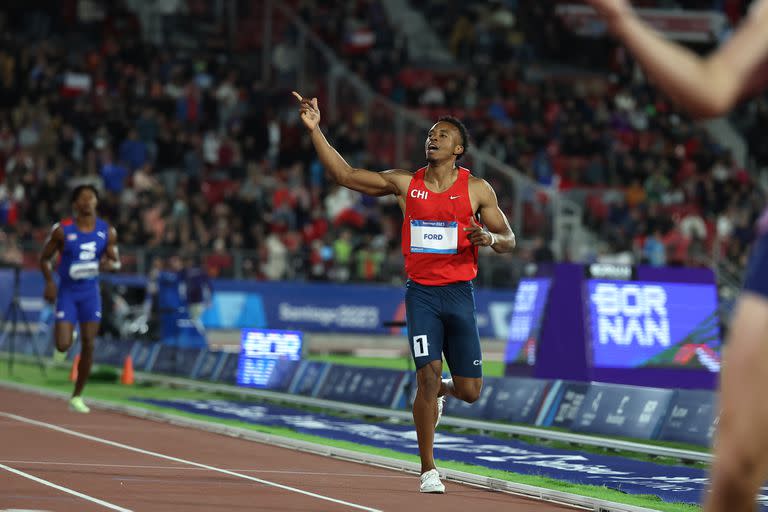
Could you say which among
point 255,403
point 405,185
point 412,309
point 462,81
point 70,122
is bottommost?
point 255,403

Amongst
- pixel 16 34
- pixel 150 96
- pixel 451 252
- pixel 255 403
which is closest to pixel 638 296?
pixel 255 403

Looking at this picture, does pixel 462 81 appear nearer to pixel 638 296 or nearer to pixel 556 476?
pixel 638 296

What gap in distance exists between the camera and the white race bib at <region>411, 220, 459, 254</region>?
1004cm

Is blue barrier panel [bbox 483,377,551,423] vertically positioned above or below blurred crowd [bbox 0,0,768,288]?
below

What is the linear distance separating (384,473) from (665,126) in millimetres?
31467

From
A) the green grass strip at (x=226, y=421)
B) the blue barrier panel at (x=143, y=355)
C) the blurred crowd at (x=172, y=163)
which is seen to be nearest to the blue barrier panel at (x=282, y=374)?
the green grass strip at (x=226, y=421)

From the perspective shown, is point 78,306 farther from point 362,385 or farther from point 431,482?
point 431,482

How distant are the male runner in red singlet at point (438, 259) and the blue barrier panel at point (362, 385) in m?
7.21

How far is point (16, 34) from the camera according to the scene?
35.7 m

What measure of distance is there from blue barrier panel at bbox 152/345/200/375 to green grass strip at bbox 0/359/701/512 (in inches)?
39.6

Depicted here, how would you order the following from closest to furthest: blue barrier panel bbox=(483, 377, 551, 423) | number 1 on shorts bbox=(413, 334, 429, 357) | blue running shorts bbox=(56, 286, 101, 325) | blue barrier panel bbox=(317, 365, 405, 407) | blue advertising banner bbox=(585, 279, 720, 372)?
1. number 1 on shorts bbox=(413, 334, 429, 357)
2. blue barrier panel bbox=(483, 377, 551, 423)
3. blue running shorts bbox=(56, 286, 101, 325)
4. blue barrier panel bbox=(317, 365, 405, 407)
5. blue advertising banner bbox=(585, 279, 720, 372)

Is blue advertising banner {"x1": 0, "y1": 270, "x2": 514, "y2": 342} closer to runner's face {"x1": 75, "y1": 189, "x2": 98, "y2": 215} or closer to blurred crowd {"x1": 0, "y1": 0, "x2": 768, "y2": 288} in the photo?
blurred crowd {"x1": 0, "y1": 0, "x2": 768, "y2": 288}

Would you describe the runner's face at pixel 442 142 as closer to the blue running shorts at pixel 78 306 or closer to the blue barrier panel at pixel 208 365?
the blue running shorts at pixel 78 306

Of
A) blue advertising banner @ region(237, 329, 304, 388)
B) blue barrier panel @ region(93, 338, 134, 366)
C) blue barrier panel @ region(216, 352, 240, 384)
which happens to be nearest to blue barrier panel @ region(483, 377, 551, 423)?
blue advertising banner @ region(237, 329, 304, 388)
